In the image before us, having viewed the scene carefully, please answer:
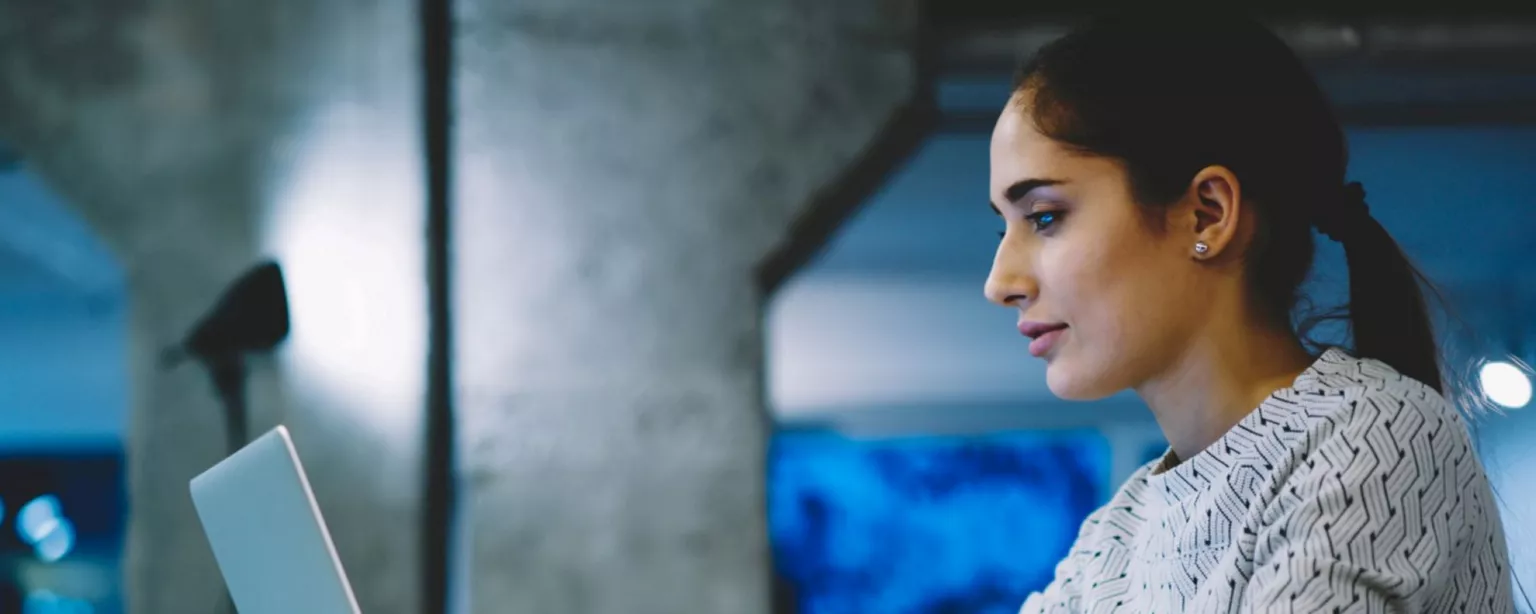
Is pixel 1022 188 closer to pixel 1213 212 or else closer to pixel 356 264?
pixel 1213 212

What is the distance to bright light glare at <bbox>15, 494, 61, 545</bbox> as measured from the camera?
3213 millimetres

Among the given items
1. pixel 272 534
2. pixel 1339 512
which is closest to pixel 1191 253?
pixel 1339 512

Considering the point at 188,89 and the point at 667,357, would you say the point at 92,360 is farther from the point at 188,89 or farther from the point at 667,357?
the point at 667,357

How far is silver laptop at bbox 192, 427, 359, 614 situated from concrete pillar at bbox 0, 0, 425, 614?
2464 millimetres

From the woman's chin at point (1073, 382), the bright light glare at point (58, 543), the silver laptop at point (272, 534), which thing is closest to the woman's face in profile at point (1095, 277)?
the woman's chin at point (1073, 382)

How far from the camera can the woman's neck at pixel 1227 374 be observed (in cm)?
107

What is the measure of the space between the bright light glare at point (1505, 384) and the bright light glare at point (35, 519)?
318cm

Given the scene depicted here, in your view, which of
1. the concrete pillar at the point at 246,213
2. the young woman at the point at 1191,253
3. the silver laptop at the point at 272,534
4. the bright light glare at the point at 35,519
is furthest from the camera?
the bright light glare at the point at 35,519

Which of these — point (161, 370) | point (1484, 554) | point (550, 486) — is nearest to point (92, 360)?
point (161, 370)

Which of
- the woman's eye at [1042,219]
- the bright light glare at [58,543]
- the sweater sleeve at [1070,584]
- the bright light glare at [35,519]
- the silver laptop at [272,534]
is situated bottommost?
the bright light glare at [35,519]

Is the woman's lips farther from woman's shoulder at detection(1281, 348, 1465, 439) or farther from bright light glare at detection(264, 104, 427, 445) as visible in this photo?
bright light glare at detection(264, 104, 427, 445)

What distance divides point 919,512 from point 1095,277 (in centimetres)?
871

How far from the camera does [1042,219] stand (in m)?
1.11

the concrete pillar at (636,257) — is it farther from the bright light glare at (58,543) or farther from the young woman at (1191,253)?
the young woman at (1191,253)
